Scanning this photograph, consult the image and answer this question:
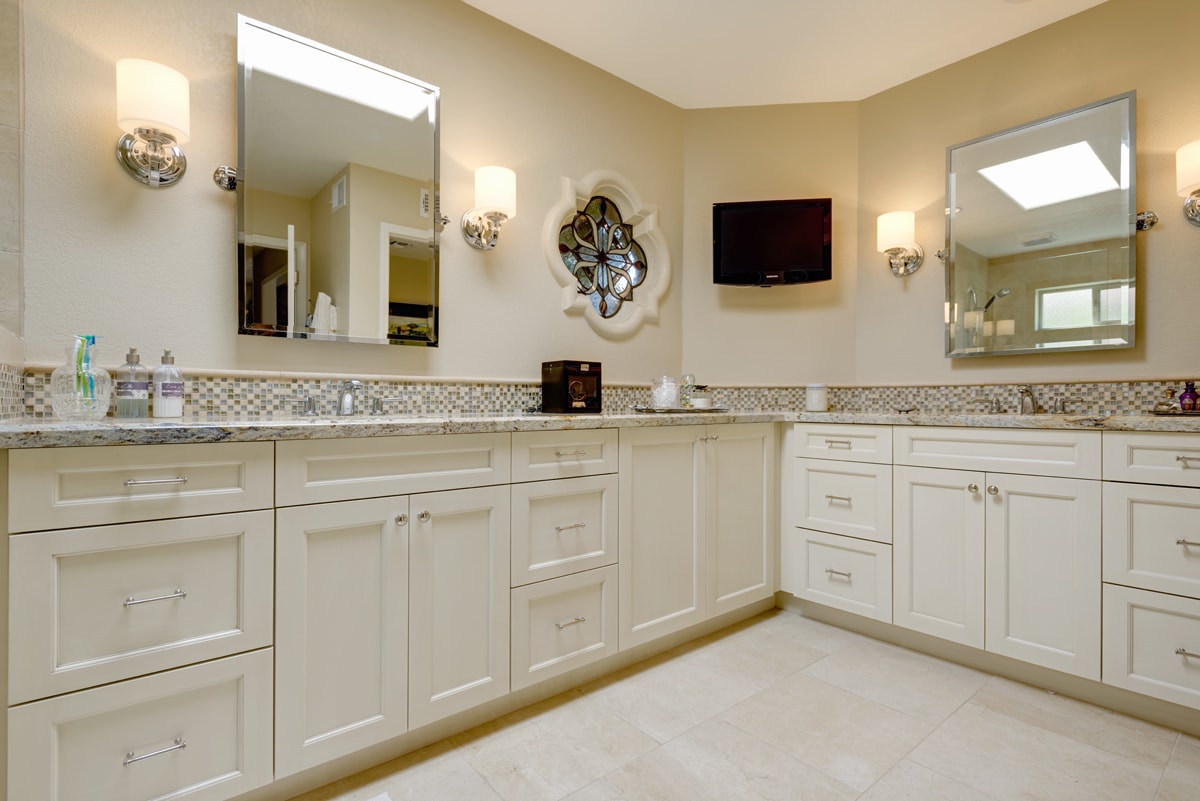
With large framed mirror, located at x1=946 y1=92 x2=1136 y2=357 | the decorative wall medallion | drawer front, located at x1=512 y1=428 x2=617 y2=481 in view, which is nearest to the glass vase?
drawer front, located at x1=512 y1=428 x2=617 y2=481

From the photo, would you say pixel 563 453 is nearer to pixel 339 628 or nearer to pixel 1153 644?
pixel 339 628

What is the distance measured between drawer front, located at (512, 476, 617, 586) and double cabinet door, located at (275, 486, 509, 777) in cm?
6

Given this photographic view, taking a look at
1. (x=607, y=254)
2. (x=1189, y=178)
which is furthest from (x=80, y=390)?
(x=1189, y=178)

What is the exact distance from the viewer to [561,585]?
1837 millimetres

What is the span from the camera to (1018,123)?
8.23ft

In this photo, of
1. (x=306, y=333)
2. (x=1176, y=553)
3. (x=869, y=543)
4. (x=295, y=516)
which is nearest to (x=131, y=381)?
(x=306, y=333)

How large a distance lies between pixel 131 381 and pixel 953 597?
277 cm

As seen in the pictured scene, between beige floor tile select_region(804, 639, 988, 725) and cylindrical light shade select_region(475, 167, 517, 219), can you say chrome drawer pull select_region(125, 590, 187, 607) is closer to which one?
cylindrical light shade select_region(475, 167, 517, 219)

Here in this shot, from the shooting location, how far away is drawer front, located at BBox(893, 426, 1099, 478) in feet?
6.03

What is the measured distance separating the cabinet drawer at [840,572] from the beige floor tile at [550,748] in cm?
117

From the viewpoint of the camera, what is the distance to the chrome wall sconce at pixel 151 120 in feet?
4.99

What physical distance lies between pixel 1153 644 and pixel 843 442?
1.10m

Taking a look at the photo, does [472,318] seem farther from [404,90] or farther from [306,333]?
[404,90]

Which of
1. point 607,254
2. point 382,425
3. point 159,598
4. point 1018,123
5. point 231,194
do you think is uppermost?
point 1018,123
